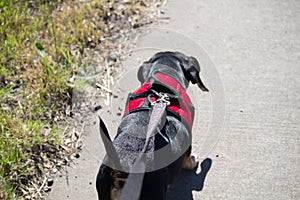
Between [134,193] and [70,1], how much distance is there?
11.2ft

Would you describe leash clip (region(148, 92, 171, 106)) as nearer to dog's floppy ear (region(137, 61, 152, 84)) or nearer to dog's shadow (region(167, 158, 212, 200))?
dog's floppy ear (region(137, 61, 152, 84))

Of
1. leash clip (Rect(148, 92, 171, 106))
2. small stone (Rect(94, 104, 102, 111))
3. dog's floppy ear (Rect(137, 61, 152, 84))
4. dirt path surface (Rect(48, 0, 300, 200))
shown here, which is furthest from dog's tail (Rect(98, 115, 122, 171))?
small stone (Rect(94, 104, 102, 111))

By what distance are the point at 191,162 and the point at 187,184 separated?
6.7 inches

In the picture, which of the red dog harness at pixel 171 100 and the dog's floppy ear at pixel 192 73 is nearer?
the red dog harness at pixel 171 100

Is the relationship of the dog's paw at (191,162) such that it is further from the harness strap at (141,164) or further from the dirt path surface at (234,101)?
the harness strap at (141,164)

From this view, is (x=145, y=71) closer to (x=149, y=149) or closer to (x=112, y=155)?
(x=149, y=149)

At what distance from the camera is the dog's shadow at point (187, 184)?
3.24 metres

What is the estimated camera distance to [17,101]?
12.5ft

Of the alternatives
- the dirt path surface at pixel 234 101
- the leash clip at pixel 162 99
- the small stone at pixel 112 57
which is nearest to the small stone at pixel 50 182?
the dirt path surface at pixel 234 101

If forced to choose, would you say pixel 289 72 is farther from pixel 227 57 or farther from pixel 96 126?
pixel 96 126

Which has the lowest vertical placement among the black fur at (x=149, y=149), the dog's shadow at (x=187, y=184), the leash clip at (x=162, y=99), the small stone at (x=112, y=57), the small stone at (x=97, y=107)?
the dog's shadow at (x=187, y=184)

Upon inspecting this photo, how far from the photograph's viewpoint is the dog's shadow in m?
3.24

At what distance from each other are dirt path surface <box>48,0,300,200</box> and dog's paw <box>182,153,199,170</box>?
0.19 feet

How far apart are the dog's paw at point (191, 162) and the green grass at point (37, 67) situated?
1.04 meters
